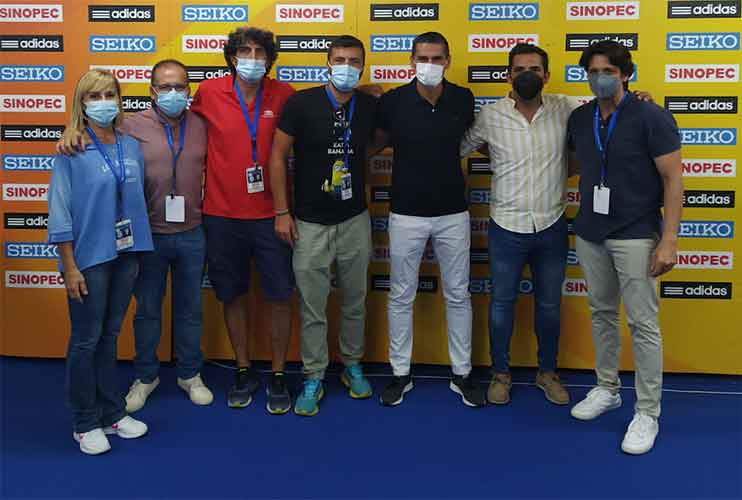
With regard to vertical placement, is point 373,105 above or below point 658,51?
below

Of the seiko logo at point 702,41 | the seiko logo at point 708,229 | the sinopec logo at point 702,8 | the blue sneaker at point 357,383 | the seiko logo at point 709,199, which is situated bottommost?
the blue sneaker at point 357,383

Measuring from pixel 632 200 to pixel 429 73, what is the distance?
113 cm

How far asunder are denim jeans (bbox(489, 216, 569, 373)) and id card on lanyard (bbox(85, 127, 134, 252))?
1.78 m

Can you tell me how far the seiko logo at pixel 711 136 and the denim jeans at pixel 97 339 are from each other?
120 inches

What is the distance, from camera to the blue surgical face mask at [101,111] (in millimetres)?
2875

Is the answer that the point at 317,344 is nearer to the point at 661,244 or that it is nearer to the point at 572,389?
the point at 572,389

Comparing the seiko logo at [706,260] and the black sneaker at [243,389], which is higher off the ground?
the seiko logo at [706,260]

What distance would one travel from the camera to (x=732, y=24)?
3840 millimetres

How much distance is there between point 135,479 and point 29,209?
220 centimetres

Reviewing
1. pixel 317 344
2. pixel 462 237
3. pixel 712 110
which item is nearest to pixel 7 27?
pixel 317 344

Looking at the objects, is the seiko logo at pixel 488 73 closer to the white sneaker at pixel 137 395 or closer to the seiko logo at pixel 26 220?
the white sneaker at pixel 137 395

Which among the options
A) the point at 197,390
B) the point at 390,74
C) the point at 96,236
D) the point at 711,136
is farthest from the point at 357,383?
the point at 711,136

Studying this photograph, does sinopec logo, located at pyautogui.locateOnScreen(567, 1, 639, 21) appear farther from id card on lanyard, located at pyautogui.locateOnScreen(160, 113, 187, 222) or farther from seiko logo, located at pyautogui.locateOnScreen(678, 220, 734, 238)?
id card on lanyard, located at pyautogui.locateOnScreen(160, 113, 187, 222)

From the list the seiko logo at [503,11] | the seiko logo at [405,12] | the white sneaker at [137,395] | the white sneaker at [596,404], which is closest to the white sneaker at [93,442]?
the white sneaker at [137,395]
